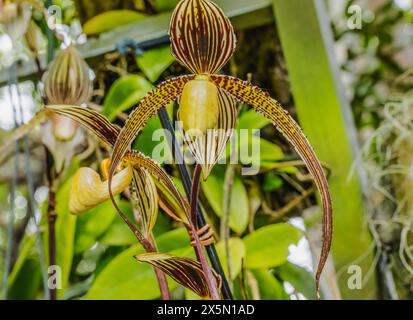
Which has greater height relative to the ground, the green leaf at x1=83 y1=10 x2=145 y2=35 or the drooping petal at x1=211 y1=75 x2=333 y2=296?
the green leaf at x1=83 y1=10 x2=145 y2=35

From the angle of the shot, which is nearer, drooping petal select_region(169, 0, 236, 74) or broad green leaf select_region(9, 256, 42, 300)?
drooping petal select_region(169, 0, 236, 74)

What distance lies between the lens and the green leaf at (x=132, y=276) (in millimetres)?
897

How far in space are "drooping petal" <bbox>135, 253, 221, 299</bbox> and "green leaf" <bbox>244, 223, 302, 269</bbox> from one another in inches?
2.8

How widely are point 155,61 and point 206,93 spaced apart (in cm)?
15

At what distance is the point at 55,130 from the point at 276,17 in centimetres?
43

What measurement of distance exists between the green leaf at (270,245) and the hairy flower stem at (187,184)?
5 cm

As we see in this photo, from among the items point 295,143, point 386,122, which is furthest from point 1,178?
point 386,122

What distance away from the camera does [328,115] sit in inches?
34.7

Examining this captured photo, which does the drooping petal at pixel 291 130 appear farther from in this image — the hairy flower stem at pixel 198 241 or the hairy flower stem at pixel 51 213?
the hairy flower stem at pixel 51 213

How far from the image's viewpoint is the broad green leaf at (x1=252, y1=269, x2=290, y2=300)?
2.93 ft


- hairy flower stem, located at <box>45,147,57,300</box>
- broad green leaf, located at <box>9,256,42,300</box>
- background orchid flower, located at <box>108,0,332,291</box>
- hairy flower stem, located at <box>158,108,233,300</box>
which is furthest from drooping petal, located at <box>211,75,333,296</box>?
broad green leaf, located at <box>9,256,42,300</box>

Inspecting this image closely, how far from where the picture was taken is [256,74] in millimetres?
917

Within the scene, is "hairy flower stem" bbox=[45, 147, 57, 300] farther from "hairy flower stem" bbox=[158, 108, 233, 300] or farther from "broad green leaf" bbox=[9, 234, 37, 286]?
"hairy flower stem" bbox=[158, 108, 233, 300]

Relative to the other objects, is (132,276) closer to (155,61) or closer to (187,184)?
(187,184)
